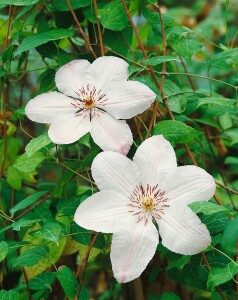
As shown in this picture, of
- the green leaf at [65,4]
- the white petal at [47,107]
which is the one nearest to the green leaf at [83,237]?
the white petal at [47,107]

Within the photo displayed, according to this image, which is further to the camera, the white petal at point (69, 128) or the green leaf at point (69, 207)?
the green leaf at point (69, 207)

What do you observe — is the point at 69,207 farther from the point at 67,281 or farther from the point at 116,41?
the point at 116,41

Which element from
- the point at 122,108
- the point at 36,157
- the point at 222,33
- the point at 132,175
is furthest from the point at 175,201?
the point at 222,33

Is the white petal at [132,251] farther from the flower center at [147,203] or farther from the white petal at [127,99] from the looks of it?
the white petal at [127,99]

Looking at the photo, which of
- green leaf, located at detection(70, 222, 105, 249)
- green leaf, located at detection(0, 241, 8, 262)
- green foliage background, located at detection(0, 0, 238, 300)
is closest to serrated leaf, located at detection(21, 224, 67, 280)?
green foliage background, located at detection(0, 0, 238, 300)

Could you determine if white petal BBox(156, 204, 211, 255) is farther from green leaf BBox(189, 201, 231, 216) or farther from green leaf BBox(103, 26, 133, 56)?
green leaf BBox(103, 26, 133, 56)

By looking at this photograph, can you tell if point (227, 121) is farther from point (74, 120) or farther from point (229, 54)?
point (74, 120)

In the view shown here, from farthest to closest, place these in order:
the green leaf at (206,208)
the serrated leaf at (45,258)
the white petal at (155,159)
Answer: the serrated leaf at (45,258)
the white petal at (155,159)
the green leaf at (206,208)
